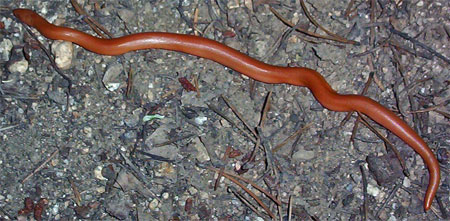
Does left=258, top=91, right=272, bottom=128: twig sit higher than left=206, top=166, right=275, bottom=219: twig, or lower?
higher

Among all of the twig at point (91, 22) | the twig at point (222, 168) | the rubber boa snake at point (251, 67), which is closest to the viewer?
the rubber boa snake at point (251, 67)

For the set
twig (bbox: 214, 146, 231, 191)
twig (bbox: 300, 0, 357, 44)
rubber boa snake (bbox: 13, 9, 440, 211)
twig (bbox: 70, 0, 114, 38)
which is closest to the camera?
rubber boa snake (bbox: 13, 9, 440, 211)

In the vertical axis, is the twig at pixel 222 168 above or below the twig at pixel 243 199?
above

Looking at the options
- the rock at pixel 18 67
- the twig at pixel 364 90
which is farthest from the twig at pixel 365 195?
the rock at pixel 18 67

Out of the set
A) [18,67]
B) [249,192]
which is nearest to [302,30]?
[249,192]

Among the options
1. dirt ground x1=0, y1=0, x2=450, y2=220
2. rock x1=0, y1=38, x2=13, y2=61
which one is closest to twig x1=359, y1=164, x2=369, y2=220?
dirt ground x1=0, y1=0, x2=450, y2=220

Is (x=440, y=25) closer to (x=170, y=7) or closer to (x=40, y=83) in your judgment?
(x=170, y=7)

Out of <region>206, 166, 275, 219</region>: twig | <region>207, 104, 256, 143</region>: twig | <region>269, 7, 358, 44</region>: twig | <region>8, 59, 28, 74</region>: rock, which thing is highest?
<region>269, 7, 358, 44</region>: twig

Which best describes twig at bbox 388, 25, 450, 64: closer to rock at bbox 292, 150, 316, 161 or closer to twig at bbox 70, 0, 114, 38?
rock at bbox 292, 150, 316, 161

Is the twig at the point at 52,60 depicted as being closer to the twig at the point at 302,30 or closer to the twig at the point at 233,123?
the twig at the point at 233,123

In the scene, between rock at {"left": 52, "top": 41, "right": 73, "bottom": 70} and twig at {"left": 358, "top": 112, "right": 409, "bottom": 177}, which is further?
rock at {"left": 52, "top": 41, "right": 73, "bottom": 70}
